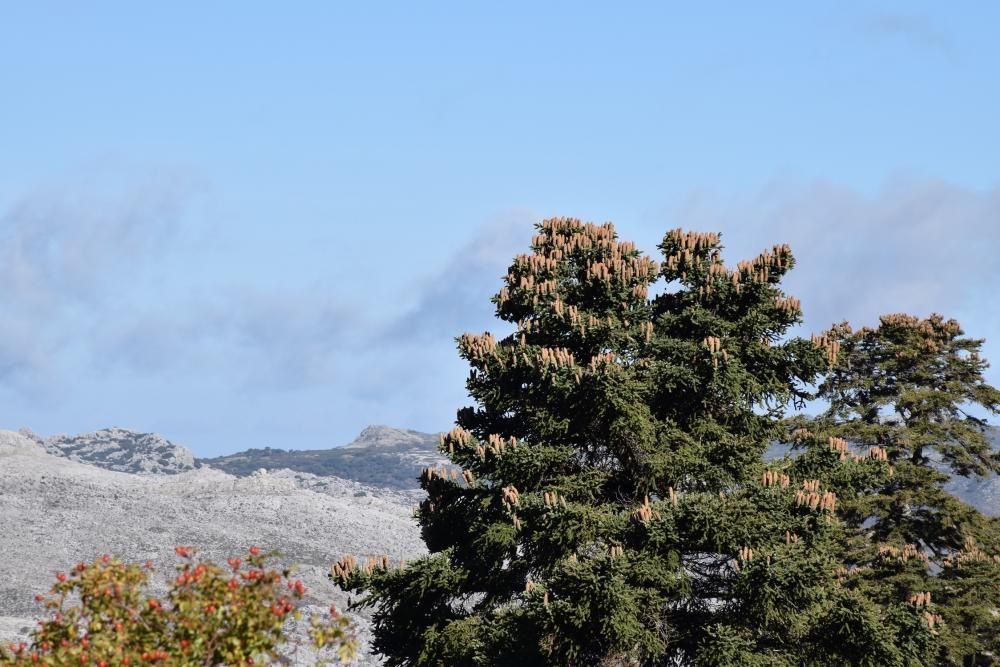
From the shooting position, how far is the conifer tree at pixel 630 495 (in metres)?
20.6

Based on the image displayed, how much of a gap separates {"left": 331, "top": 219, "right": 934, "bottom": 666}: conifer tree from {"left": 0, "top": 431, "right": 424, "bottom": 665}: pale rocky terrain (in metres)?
17.1

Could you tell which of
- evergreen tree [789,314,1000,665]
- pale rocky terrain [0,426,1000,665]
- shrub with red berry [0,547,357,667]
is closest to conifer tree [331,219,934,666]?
evergreen tree [789,314,1000,665]

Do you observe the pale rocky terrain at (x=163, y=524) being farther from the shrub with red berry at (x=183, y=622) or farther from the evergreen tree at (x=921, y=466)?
the shrub with red berry at (x=183, y=622)

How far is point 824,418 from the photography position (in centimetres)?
3397

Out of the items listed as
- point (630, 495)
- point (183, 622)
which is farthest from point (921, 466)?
point (183, 622)

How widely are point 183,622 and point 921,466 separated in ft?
84.8

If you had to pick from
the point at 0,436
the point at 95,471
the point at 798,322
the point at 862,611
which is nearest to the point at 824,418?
the point at 798,322

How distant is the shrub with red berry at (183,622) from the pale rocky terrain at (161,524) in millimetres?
27482

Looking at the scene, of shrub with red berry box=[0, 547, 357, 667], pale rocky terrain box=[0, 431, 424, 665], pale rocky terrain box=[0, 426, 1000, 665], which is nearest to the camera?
shrub with red berry box=[0, 547, 357, 667]

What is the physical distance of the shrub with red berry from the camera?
12156mm

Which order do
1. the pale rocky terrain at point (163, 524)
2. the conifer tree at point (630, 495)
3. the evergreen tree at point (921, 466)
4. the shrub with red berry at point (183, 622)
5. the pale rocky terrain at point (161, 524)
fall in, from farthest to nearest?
the pale rocky terrain at point (161, 524)
the pale rocky terrain at point (163, 524)
the evergreen tree at point (921, 466)
the conifer tree at point (630, 495)
the shrub with red berry at point (183, 622)

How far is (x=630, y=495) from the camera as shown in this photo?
23.2 m

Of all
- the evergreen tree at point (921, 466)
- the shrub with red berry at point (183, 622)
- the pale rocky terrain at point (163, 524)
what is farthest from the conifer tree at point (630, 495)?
the pale rocky terrain at point (163, 524)

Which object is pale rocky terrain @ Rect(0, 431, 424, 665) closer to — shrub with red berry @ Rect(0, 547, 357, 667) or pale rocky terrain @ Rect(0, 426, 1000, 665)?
pale rocky terrain @ Rect(0, 426, 1000, 665)
